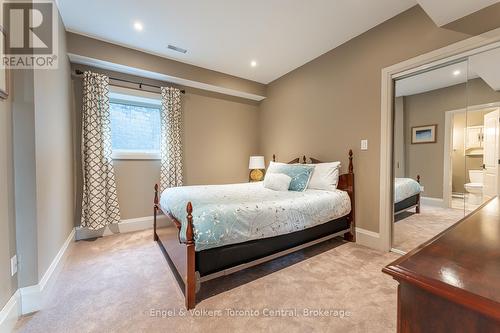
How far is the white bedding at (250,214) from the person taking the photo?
1.59 metres

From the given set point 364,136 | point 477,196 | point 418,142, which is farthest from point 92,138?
point 477,196

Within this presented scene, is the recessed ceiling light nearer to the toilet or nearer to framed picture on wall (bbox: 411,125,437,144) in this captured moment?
framed picture on wall (bbox: 411,125,437,144)

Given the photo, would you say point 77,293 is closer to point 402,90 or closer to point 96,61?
point 96,61

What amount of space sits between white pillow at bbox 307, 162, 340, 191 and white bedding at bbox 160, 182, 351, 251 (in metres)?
0.19

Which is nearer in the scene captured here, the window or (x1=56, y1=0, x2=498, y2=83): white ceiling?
(x1=56, y1=0, x2=498, y2=83): white ceiling

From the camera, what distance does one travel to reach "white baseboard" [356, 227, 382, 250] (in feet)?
8.39

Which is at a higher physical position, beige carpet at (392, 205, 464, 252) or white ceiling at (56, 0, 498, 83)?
white ceiling at (56, 0, 498, 83)

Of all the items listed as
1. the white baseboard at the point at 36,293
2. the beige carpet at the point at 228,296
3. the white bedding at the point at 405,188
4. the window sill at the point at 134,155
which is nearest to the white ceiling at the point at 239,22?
the window sill at the point at 134,155

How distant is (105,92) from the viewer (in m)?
2.96

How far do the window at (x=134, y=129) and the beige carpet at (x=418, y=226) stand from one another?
11.9 ft

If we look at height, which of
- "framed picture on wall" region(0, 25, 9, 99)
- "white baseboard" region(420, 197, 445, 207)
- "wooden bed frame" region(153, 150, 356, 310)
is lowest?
"wooden bed frame" region(153, 150, 356, 310)

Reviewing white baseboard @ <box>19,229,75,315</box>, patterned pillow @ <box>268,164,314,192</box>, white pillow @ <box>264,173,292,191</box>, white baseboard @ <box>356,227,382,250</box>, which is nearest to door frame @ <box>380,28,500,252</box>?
white baseboard @ <box>356,227,382,250</box>

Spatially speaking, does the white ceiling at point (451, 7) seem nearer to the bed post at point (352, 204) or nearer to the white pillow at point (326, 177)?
the bed post at point (352, 204)

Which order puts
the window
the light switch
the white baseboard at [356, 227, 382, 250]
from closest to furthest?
the white baseboard at [356, 227, 382, 250] → the light switch → the window
